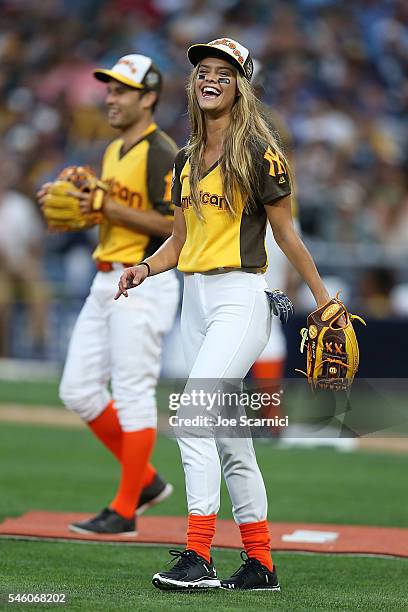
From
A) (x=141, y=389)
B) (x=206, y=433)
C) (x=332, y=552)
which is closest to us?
(x=206, y=433)

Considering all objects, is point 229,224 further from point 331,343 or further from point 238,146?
point 331,343

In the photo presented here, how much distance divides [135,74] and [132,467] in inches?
A: 83.7

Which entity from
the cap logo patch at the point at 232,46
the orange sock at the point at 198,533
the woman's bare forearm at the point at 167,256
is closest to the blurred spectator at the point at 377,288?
the woman's bare forearm at the point at 167,256

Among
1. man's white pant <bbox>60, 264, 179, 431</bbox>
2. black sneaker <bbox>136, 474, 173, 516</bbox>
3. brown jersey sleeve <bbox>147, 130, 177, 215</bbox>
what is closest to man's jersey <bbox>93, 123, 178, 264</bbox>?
brown jersey sleeve <bbox>147, 130, 177, 215</bbox>

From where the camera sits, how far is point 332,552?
5.90 metres

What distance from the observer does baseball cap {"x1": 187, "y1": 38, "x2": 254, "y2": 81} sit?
15.9 feet

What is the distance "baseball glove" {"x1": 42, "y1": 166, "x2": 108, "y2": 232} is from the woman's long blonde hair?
1.55 m

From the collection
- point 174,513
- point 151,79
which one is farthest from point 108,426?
point 151,79

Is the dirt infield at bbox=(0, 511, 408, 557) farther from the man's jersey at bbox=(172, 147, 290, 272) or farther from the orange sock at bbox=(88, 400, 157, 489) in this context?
the man's jersey at bbox=(172, 147, 290, 272)

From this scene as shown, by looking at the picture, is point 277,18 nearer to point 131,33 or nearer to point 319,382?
point 131,33

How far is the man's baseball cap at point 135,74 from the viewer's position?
662 cm

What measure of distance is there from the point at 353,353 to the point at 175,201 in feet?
3.26

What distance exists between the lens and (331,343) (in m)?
4.77

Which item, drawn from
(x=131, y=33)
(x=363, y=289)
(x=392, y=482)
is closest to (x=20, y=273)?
(x=363, y=289)
